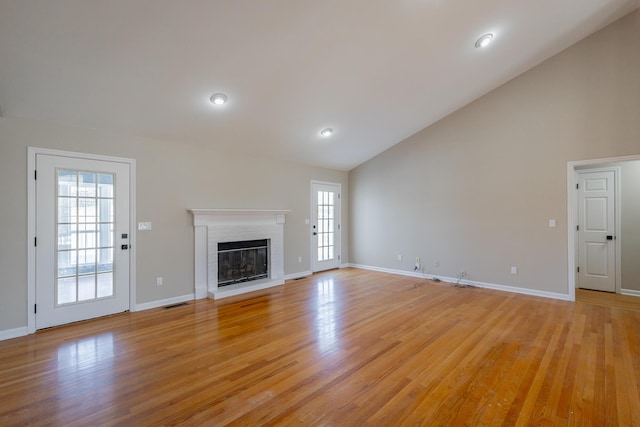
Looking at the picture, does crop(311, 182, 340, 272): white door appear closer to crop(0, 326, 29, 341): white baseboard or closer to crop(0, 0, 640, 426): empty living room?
crop(0, 0, 640, 426): empty living room

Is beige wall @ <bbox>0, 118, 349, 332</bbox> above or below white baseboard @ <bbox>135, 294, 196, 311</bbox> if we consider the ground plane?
above

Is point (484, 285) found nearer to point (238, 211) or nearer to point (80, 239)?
point (238, 211)

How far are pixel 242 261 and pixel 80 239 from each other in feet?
7.80

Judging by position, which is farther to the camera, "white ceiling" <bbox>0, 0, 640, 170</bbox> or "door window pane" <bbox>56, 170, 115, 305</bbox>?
"door window pane" <bbox>56, 170, 115, 305</bbox>

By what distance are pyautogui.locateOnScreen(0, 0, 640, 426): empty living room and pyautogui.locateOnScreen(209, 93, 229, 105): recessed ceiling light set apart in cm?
2

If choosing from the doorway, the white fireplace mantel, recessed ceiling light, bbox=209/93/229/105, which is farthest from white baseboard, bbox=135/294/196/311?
the doorway

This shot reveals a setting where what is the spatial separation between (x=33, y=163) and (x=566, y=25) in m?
6.85

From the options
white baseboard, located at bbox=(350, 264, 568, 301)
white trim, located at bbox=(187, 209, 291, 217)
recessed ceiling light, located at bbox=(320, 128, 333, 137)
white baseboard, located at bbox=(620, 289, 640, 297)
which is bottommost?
white baseboard, located at bbox=(620, 289, 640, 297)

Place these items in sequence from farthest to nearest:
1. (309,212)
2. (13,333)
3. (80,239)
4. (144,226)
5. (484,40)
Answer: (309,212) → (144,226) → (484,40) → (80,239) → (13,333)

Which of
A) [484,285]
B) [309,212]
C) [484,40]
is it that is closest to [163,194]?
[309,212]

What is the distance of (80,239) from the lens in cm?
375

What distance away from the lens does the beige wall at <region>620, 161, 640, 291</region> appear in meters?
4.94

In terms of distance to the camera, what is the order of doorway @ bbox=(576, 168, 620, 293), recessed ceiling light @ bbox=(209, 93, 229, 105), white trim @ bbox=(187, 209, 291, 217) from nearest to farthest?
recessed ceiling light @ bbox=(209, 93, 229, 105) → white trim @ bbox=(187, 209, 291, 217) → doorway @ bbox=(576, 168, 620, 293)

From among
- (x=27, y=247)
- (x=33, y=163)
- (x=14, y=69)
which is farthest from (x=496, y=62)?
(x=27, y=247)
